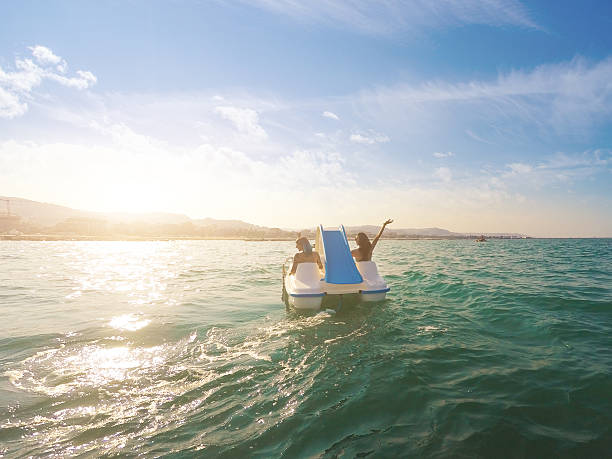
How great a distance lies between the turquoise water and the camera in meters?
3.57

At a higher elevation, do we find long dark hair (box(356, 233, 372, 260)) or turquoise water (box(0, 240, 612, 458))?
long dark hair (box(356, 233, 372, 260))

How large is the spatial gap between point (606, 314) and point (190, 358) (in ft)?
38.4

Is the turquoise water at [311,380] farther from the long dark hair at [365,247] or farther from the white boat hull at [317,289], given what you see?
Result: the long dark hair at [365,247]

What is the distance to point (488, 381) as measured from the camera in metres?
4.94

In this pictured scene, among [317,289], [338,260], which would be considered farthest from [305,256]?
[317,289]

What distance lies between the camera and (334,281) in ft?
28.0

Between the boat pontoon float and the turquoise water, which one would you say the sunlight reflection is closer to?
the turquoise water

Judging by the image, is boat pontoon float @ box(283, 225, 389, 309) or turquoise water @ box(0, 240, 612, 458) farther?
boat pontoon float @ box(283, 225, 389, 309)

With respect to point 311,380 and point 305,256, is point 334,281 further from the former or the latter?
point 311,380

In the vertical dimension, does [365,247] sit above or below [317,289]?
above

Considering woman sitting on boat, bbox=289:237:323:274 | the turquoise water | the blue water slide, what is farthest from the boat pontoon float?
Answer: the turquoise water

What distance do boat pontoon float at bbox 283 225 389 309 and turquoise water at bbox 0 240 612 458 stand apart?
0.64 meters

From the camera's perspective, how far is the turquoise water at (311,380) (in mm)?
3568

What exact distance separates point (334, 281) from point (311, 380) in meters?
3.76
